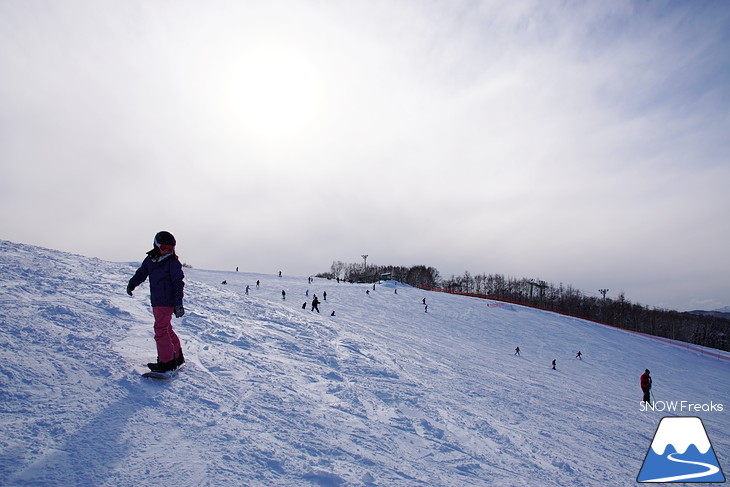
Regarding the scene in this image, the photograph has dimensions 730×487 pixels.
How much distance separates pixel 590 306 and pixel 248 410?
12703cm

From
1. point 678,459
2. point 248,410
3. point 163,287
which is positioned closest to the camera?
point 248,410

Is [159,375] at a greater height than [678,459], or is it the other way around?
[159,375]

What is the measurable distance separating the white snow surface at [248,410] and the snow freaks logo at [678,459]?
0.30m

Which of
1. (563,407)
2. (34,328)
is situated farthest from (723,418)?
(34,328)

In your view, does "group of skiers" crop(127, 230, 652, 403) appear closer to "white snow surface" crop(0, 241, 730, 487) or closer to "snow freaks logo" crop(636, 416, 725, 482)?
"white snow surface" crop(0, 241, 730, 487)

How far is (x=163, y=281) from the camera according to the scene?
4906 millimetres

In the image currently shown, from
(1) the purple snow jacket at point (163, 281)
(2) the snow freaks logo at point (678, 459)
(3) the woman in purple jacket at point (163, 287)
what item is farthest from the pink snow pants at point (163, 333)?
(2) the snow freaks logo at point (678, 459)

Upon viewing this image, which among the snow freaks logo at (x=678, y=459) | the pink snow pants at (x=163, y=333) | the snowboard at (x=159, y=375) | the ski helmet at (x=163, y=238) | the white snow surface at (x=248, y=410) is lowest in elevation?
the snow freaks logo at (x=678, y=459)

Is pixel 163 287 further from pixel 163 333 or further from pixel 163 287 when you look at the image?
pixel 163 333

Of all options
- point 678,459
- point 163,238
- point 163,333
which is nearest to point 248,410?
point 163,333

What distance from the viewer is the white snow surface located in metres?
3.34

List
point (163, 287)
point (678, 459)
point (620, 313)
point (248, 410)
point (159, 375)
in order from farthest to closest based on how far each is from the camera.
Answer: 1. point (620, 313)
2. point (678, 459)
3. point (163, 287)
4. point (159, 375)
5. point (248, 410)

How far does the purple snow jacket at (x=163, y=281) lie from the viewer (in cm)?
489

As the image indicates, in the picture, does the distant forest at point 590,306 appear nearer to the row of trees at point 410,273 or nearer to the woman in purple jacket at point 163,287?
the row of trees at point 410,273
